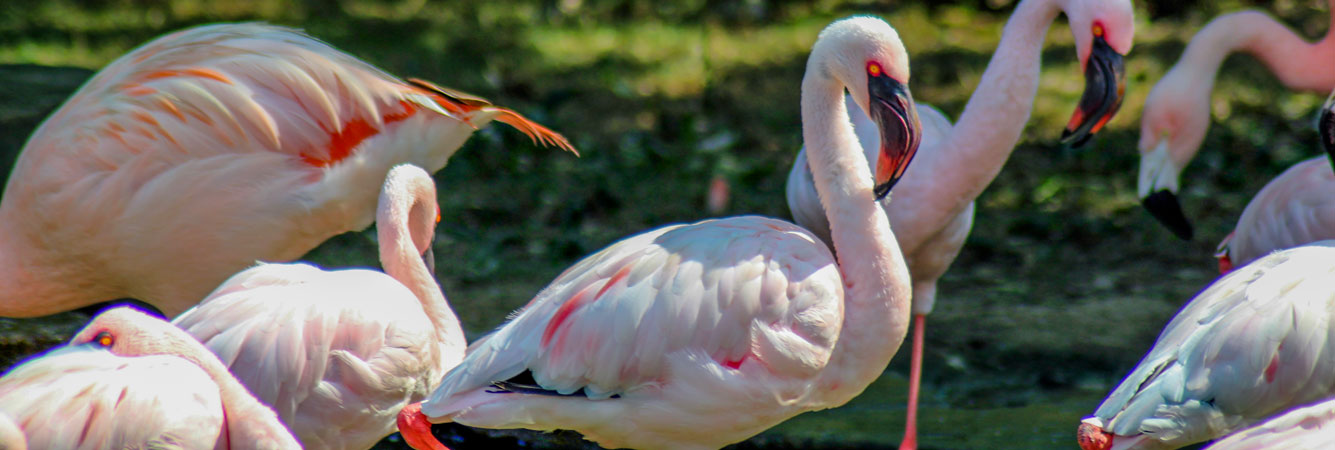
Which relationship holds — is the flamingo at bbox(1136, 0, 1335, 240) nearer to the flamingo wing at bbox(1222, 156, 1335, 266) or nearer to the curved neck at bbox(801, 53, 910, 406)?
the flamingo wing at bbox(1222, 156, 1335, 266)

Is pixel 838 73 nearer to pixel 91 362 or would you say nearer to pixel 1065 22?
pixel 91 362

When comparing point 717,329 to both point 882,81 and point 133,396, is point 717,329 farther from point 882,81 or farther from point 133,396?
point 133,396

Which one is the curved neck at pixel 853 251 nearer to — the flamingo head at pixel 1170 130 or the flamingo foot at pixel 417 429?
the flamingo foot at pixel 417 429

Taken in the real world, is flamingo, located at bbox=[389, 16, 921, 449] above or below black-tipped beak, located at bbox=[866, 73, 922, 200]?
below

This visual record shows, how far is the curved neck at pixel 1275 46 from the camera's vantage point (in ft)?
15.2

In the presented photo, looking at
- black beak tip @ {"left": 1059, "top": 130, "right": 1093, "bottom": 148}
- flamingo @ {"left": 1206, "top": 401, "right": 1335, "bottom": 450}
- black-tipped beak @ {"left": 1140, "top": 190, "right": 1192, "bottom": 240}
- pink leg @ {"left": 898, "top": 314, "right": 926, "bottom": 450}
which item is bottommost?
pink leg @ {"left": 898, "top": 314, "right": 926, "bottom": 450}

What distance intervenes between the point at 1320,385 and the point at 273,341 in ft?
7.61

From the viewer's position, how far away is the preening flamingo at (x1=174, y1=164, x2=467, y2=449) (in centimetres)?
297

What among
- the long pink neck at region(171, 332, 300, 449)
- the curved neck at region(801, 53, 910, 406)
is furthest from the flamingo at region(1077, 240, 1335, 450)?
the long pink neck at region(171, 332, 300, 449)

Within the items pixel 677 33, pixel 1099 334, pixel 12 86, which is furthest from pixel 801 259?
pixel 677 33

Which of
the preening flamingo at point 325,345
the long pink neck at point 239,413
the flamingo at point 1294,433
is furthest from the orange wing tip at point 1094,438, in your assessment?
the long pink neck at point 239,413

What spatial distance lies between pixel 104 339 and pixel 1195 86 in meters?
3.55

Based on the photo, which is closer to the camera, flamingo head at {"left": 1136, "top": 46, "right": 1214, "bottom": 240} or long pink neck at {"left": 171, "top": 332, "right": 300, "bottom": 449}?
long pink neck at {"left": 171, "top": 332, "right": 300, "bottom": 449}

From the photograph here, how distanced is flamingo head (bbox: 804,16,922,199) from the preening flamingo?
1.20 meters
